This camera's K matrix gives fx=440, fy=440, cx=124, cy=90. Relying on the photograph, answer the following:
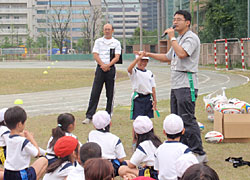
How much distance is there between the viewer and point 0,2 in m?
110

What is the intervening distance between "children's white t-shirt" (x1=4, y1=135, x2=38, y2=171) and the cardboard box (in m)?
3.66

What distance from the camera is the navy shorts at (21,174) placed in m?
5.00

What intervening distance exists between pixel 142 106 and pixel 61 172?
3.14m

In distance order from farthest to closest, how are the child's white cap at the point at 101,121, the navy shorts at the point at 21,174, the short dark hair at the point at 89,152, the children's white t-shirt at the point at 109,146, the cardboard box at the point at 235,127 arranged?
the cardboard box at the point at 235,127, the child's white cap at the point at 101,121, the children's white t-shirt at the point at 109,146, the navy shorts at the point at 21,174, the short dark hair at the point at 89,152

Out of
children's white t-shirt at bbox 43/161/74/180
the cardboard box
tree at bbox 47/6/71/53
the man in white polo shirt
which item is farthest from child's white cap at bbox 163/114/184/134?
tree at bbox 47/6/71/53

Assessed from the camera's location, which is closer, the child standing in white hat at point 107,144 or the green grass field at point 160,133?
the child standing in white hat at point 107,144

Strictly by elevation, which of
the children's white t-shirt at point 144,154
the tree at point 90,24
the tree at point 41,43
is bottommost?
the children's white t-shirt at point 144,154

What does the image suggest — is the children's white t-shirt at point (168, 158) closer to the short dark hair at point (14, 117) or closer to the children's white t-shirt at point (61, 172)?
the children's white t-shirt at point (61, 172)

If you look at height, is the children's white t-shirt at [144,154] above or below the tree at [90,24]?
below

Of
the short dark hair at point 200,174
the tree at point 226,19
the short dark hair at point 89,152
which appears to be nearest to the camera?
the short dark hair at point 200,174

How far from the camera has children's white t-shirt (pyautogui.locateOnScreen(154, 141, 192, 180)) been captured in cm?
446

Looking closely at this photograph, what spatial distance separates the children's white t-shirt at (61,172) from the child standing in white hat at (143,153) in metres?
0.72

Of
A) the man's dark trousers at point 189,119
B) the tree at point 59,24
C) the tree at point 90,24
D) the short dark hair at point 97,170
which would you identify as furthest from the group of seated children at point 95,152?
the tree at point 59,24

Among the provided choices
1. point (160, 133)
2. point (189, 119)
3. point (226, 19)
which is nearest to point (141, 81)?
point (160, 133)
